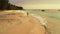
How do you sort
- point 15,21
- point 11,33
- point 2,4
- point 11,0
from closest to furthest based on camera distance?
point 11,33, point 15,21, point 2,4, point 11,0

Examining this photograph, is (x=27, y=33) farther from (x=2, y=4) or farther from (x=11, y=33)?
(x=2, y=4)

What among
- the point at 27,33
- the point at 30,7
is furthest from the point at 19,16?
the point at 30,7

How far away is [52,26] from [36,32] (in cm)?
20

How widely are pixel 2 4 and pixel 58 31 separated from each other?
0.56m

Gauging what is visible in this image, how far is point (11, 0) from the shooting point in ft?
4.56

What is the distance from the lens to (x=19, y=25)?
862 millimetres

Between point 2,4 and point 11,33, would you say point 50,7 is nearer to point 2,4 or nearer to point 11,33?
point 2,4

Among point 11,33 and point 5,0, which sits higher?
point 5,0

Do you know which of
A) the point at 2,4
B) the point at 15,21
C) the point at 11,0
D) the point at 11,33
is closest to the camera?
the point at 11,33

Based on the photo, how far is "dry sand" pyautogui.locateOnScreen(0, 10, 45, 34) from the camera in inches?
32.2

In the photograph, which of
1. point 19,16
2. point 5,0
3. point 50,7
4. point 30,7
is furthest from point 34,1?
point 19,16

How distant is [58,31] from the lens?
0.95 m

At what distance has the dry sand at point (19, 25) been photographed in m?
0.82

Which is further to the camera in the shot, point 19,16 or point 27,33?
point 19,16
